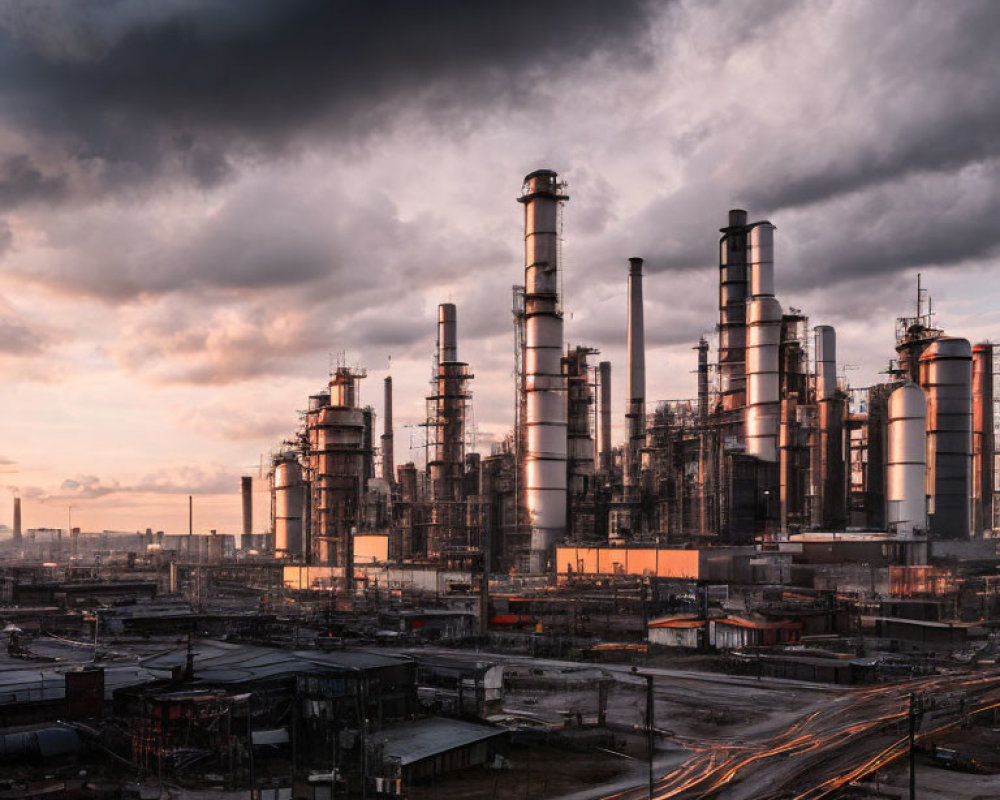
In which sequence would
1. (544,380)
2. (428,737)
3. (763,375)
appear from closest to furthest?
(428,737) < (544,380) < (763,375)

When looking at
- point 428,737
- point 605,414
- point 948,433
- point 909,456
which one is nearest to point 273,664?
point 428,737

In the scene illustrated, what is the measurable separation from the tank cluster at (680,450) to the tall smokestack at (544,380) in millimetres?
134

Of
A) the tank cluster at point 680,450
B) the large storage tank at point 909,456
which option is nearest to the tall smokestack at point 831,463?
the tank cluster at point 680,450

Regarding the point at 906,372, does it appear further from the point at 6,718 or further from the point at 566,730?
the point at 6,718

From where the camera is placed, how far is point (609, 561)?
82312 millimetres

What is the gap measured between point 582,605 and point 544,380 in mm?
19266

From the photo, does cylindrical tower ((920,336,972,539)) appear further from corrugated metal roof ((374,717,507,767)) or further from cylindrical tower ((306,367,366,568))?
corrugated metal roof ((374,717,507,767))

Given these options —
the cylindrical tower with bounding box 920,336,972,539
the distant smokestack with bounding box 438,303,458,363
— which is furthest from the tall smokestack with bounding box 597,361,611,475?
the cylindrical tower with bounding box 920,336,972,539

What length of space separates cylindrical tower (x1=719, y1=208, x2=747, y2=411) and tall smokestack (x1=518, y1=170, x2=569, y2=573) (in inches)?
699

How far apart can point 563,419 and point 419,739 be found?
53.2 m

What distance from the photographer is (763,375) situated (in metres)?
87.9

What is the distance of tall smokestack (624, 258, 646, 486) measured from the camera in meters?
104

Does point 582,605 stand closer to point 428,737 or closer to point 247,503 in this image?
point 428,737

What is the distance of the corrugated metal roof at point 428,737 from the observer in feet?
102
